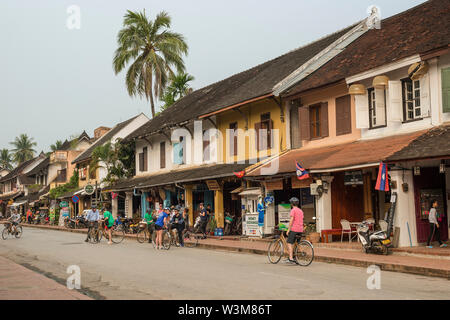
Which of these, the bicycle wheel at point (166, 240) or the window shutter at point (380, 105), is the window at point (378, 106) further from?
the bicycle wheel at point (166, 240)

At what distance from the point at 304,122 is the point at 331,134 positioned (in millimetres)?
1384

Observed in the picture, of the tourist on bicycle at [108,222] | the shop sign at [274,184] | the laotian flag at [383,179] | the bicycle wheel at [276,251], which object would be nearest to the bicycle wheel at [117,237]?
the tourist on bicycle at [108,222]

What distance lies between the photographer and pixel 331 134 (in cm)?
2069

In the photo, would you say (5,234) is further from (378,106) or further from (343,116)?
(378,106)

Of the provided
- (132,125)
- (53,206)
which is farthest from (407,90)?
(53,206)

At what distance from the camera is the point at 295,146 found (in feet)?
74.3

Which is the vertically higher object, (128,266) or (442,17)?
(442,17)

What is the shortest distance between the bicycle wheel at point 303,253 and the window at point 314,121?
8530 mm

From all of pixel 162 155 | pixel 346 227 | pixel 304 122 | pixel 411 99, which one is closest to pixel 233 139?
pixel 304 122

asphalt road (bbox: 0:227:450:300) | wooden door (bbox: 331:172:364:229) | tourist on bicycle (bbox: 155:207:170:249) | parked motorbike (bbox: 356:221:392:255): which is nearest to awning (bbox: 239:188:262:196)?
wooden door (bbox: 331:172:364:229)

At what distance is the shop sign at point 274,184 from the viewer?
20.8 m
